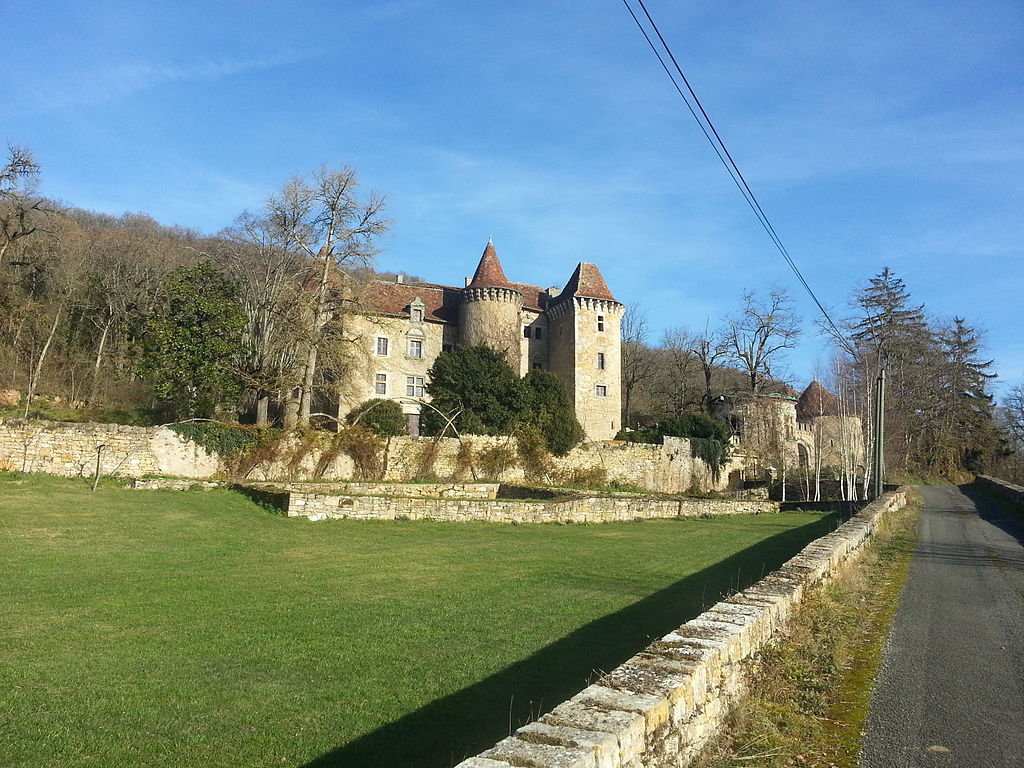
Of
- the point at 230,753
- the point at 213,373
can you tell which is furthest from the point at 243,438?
the point at 230,753

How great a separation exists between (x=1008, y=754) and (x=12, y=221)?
36.6 meters

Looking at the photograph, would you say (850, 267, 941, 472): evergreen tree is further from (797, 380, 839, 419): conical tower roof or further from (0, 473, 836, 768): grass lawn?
(0, 473, 836, 768): grass lawn

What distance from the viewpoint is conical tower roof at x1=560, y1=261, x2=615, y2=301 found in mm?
44594

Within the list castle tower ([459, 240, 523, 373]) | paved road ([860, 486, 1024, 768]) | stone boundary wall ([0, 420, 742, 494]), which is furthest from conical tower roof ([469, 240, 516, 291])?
paved road ([860, 486, 1024, 768])

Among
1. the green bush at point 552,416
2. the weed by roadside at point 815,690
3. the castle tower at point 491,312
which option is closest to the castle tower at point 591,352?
the castle tower at point 491,312

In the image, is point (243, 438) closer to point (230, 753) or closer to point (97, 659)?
point (97, 659)

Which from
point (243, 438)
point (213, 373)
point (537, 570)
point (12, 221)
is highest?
point (12, 221)

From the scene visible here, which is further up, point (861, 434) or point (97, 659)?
point (861, 434)

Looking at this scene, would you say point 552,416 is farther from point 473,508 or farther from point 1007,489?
point 1007,489

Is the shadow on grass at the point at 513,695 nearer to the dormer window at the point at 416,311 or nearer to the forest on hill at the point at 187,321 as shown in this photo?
the forest on hill at the point at 187,321

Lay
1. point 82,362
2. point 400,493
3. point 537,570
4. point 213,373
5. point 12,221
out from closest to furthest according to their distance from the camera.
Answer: point 537,570, point 400,493, point 213,373, point 12,221, point 82,362

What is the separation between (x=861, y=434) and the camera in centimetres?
3516

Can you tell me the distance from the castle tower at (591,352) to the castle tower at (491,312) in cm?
334

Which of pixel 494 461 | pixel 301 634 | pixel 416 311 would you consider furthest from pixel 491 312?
pixel 301 634
